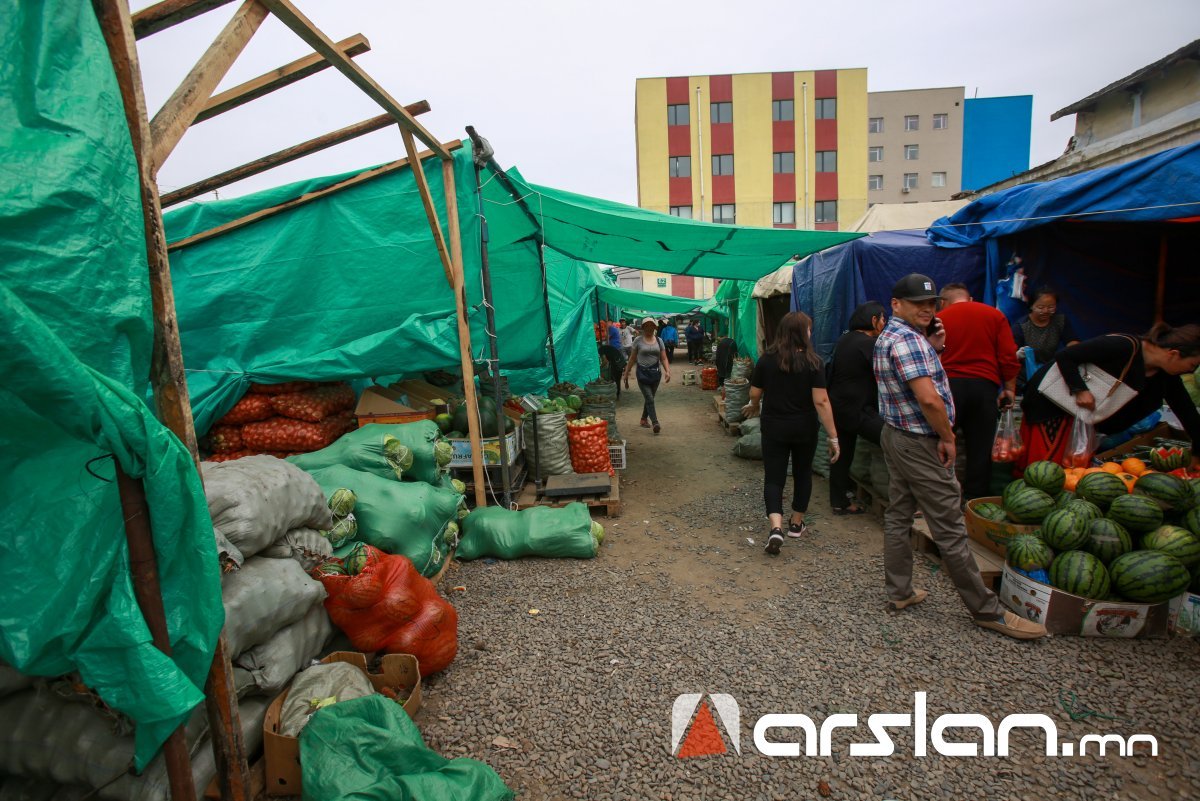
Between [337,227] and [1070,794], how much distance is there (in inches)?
241

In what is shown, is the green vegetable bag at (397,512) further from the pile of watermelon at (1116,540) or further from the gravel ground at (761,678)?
the pile of watermelon at (1116,540)

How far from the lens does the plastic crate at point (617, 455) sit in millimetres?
7262

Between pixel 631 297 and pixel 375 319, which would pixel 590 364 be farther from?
pixel 375 319

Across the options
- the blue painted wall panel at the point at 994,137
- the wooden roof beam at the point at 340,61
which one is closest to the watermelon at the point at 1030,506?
the wooden roof beam at the point at 340,61

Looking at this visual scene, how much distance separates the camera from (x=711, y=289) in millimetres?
34500

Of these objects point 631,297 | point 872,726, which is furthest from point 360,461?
point 631,297

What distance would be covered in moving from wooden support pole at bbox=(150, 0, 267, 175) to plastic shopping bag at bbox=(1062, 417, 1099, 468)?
18.7 feet

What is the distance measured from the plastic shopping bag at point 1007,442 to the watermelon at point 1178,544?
5.30 ft

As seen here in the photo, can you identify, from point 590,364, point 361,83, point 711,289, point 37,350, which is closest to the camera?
point 37,350

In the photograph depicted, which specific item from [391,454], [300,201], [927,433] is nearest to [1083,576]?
[927,433]

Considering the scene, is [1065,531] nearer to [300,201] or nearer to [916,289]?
[916,289]

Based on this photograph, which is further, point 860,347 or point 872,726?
point 860,347

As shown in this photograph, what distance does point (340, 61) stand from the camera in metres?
2.92

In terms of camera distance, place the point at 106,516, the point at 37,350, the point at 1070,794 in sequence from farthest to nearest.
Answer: the point at 1070,794 < the point at 106,516 < the point at 37,350
